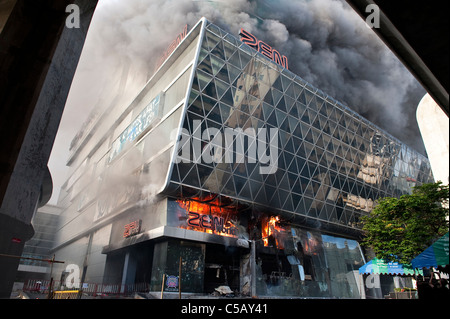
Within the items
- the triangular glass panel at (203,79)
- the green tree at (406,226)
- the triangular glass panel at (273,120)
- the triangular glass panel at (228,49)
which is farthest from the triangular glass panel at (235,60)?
the green tree at (406,226)

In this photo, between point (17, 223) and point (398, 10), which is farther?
point (17, 223)

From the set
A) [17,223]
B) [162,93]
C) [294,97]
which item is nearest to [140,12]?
[162,93]

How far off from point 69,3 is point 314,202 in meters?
33.2

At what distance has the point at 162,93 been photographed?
30016 mm

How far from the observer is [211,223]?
27125mm

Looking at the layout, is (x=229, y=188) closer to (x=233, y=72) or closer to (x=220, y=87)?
(x=220, y=87)

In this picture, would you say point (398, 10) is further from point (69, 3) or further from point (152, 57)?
point (152, 57)

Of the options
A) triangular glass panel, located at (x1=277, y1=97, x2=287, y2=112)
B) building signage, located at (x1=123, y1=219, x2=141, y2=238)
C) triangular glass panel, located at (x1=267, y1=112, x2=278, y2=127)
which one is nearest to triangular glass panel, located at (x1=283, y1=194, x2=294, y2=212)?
triangular glass panel, located at (x1=267, y1=112, x2=278, y2=127)

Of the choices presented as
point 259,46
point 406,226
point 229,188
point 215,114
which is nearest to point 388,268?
point 406,226

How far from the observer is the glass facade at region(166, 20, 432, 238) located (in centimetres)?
2612

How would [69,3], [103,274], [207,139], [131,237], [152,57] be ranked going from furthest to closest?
Result: 1. [152,57]
2. [103,274]
3. [131,237]
4. [207,139]
5. [69,3]

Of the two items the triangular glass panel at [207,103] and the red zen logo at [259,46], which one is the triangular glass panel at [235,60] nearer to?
the red zen logo at [259,46]

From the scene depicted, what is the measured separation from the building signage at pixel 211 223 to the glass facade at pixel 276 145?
2.30 m
